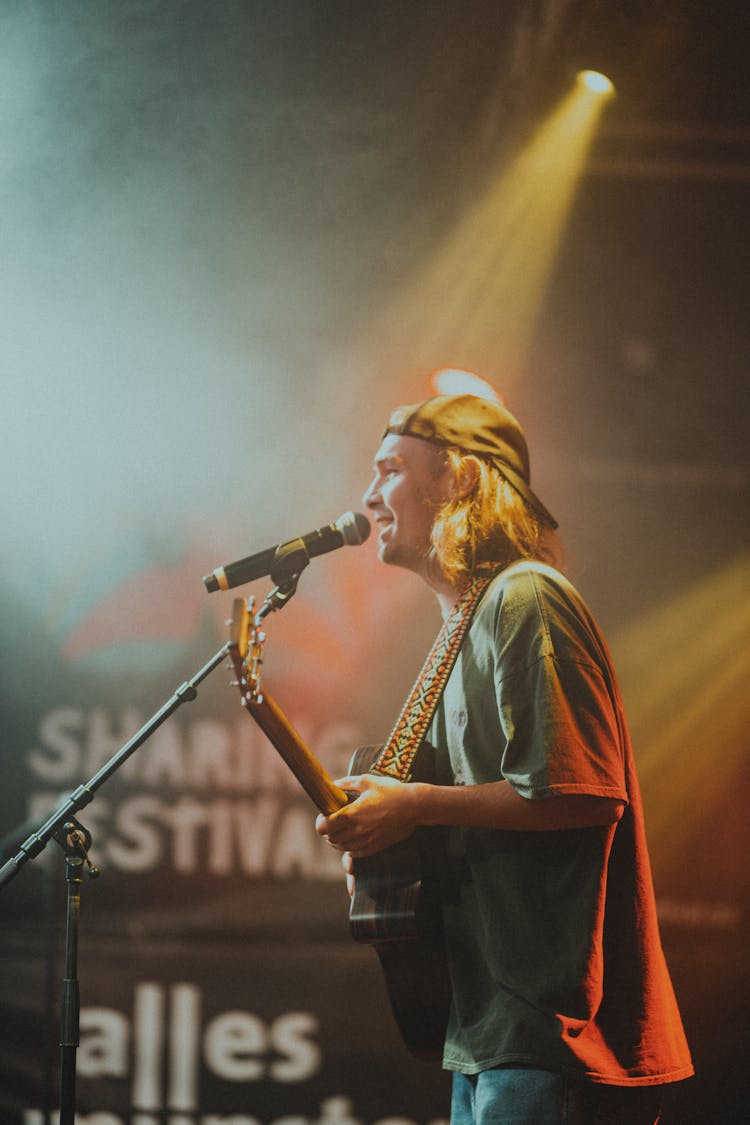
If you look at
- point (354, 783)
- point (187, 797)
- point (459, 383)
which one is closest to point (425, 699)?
point (354, 783)

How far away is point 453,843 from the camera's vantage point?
1.78m

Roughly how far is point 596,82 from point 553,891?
321 cm

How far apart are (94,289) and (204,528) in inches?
41.1

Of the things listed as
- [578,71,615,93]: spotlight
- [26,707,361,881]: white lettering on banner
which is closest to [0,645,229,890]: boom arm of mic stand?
[26,707,361,881]: white lettering on banner

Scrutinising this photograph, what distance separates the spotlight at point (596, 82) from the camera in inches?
151

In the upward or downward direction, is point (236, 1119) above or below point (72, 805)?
below

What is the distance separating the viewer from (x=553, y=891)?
1643mm

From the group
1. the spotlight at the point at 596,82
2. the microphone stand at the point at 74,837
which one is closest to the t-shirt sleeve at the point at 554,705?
the microphone stand at the point at 74,837

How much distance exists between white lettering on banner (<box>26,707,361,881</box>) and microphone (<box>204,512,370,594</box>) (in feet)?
6.72

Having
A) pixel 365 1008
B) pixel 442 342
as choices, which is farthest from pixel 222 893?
pixel 442 342

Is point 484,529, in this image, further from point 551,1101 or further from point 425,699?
point 551,1101

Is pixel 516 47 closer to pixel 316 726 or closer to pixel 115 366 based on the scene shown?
pixel 115 366

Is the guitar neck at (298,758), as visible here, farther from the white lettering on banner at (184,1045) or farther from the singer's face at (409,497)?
the white lettering on banner at (184,1045)

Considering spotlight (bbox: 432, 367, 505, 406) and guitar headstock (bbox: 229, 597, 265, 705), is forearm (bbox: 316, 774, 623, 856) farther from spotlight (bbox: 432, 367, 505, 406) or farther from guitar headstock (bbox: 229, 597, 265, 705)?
spotlight (bbox: 432, 367, 505, 406)
